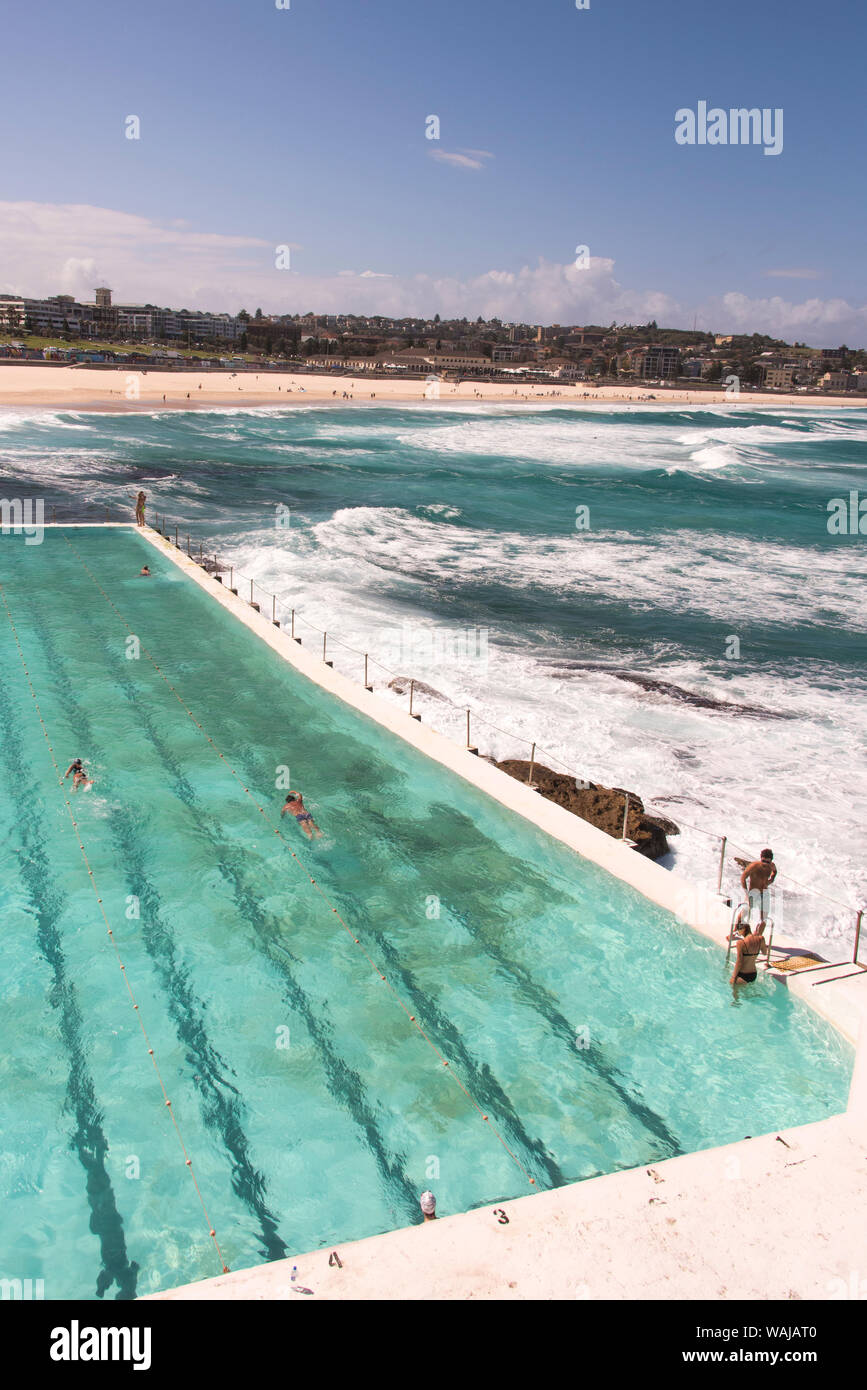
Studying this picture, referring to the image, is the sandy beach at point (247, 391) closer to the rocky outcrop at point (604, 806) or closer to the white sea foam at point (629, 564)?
the white sea foam at point (629, 564)

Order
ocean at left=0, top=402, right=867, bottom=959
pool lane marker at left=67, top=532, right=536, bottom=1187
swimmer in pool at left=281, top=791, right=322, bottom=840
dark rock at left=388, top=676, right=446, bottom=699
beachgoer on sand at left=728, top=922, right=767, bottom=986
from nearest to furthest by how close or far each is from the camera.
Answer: pool lane marker at left=67, top=532, right=536, bottom=1187 → beachgoer on sand at left=728, top=922, right=767, bottom=986 → swimmer in pool at left=281, top=791, right=322, bottom=840 → ocean at left=0, top=402, right=867, bottom=959 → dark rock at left=388, top=676, right=446, bottom=699

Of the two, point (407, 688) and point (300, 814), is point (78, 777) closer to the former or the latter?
point (300, 814)

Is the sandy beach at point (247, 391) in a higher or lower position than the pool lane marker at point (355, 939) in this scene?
higher

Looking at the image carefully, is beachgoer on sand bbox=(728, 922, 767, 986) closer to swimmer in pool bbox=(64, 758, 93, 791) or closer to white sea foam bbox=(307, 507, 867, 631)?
swimmer in pool bbox=(64, 758, 93, 791)

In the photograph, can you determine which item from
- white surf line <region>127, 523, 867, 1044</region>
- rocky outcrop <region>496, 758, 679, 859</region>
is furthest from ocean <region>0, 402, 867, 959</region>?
white surf line <region>127, 523, 867, 1044</region>

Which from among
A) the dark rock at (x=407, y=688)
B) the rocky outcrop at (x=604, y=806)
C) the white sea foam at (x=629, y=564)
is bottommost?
the rocky outcrop at (x=604, y=806)

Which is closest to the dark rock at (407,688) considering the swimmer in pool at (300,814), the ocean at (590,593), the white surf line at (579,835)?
the ocean at (590,593)

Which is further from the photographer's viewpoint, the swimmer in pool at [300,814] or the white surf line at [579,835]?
the swimmer in pool at [300,814]
